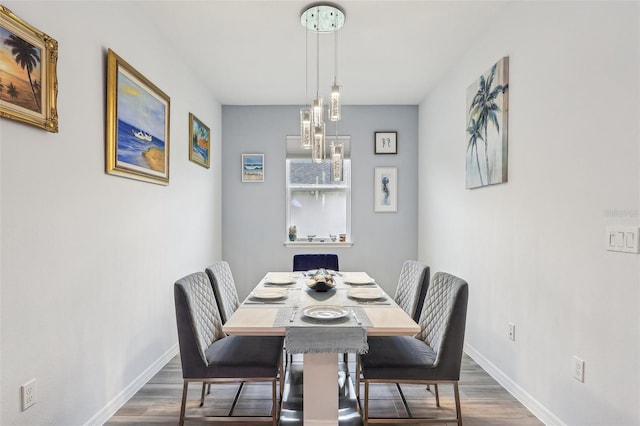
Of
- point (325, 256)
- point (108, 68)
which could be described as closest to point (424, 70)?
point (325, 256)

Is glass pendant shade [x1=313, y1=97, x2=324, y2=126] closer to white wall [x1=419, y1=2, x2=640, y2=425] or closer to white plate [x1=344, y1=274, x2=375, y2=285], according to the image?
white plate [x1=344, y1=274, x2=375, y2=285]

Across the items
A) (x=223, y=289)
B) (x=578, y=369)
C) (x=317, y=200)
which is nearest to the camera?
(x=578, y=369)

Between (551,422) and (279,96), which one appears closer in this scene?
(551,422)

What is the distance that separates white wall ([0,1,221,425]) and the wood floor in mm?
136

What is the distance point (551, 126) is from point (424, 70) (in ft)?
5.79

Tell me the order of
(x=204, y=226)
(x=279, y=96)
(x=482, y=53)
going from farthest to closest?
1. (x=279, y=96)
2. (x=204, y=226)
3. (x=482, y=53)

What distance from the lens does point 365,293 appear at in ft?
7.39

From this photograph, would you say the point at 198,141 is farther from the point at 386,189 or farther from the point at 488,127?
the point at 488,127

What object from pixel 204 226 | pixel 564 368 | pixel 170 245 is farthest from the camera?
pixel 204 226

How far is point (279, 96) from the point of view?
421 cm

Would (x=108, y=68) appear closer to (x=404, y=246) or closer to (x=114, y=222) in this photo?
(x=114, y=222)

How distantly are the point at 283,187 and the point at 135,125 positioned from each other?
7.74 feet

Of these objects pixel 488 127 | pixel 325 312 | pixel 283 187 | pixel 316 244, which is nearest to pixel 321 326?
pixel 325 312

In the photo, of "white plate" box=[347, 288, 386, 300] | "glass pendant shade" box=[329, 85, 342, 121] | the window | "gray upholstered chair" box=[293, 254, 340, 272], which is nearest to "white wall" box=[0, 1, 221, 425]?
"gray upholstered chair" box=[293, 254, 340, 272]
